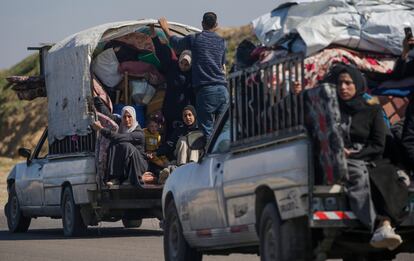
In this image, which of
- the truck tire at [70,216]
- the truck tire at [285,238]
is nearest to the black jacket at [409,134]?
the truck tire at [285,238]

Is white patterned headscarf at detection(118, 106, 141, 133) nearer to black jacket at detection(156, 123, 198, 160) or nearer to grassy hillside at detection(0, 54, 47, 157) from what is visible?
black jacket at detection(156, 123, 198, 160)

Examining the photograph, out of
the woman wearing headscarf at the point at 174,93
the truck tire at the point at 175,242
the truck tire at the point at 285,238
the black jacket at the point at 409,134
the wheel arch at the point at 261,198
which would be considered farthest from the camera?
the woman wearing headscarf at the point at 174,93

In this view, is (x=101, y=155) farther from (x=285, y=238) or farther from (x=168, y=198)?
(x=285, y=238)

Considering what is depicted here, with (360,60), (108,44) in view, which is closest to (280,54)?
(360,60)

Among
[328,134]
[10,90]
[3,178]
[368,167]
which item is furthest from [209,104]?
[10,90]

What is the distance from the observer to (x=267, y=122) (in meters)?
12.3

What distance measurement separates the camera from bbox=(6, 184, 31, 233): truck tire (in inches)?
924

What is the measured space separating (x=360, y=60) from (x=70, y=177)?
30.3ft

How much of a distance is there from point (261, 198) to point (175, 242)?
2.72m

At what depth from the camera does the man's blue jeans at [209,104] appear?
19266mm

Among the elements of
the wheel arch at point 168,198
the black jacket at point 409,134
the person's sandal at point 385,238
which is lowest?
the wheel arch at point 168,198

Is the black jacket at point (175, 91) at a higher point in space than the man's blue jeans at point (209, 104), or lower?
lower

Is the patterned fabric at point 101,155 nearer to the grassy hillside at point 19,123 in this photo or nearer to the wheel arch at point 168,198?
the wheel arch at point 168,198

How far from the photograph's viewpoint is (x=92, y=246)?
61.6 ft
